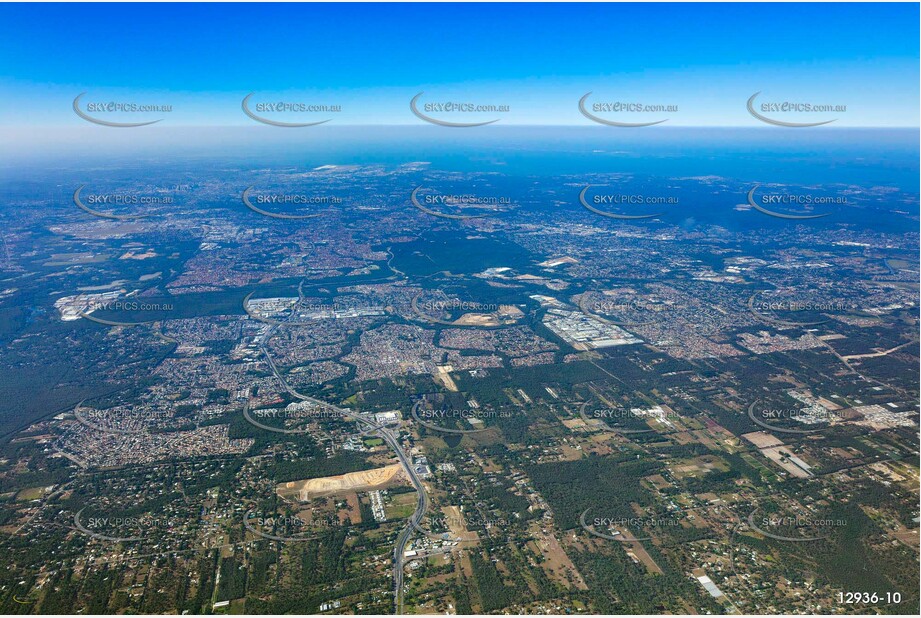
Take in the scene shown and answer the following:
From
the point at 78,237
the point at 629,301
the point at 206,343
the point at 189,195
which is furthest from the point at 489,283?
the point at 189,195

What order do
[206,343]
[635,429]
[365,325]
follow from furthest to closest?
[365,325]
[206,343]
[635,429]

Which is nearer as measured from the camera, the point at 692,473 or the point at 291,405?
the point at 692,473

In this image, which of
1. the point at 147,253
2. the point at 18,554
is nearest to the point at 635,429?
the point at 18,554

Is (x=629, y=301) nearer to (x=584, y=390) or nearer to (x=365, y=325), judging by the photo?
(x=584, y=390)

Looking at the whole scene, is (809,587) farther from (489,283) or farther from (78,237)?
(78,237)

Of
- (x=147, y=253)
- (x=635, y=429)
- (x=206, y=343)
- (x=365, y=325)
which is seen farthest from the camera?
(x=147, y=253)

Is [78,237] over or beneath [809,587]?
over
